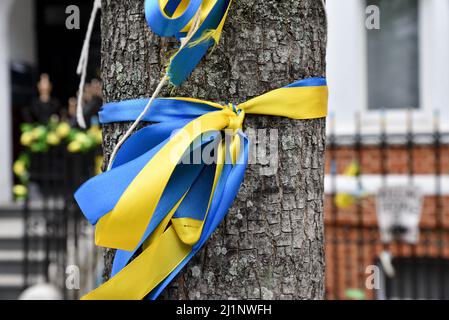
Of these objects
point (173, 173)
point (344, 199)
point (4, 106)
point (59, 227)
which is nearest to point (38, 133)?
point (59, 227)

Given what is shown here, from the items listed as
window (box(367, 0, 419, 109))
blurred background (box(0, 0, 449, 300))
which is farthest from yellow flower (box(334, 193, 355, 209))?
window (box(367, 0, 419, 109))

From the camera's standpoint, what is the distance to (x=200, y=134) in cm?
139

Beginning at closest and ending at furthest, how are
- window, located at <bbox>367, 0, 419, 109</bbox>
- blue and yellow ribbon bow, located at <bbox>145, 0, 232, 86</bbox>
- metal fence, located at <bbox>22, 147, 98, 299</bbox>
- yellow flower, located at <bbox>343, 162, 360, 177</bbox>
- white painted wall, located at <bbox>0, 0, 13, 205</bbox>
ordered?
blue and yellow ribbon bow, located at <bbox>145, 0, 232, 86</bbox> < metal fence, located at <bbox>22, 147, 98, 299</bbox> < yellow flower, located at <bbox>343, 162, 360, 177</bbox> < window, located at <bbox>367, 0, 419, 109</bbox> < white painted wall, located at <bbox>0, 0, 13, 205</bbox>

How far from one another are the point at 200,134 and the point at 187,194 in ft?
0.55

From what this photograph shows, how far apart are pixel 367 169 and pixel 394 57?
1.36 metres

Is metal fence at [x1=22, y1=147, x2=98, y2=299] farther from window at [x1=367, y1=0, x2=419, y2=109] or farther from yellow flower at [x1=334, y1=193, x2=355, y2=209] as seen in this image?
window at [x1=367, y1=0, x2=419, y2=109]

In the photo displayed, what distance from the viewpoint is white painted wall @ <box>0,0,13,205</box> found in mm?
7820

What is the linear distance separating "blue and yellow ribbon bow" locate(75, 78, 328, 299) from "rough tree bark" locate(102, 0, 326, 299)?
0.17 feet

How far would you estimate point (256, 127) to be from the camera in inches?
58.6

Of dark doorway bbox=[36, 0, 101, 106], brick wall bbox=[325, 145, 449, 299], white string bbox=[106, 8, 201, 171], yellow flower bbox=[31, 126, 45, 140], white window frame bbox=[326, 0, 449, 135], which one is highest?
dark doorway bbox=[36, 0, 101, 106]

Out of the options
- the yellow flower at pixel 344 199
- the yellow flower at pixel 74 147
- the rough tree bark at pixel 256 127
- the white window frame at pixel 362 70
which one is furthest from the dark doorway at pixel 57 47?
the rough tree bark at pixel 256 127

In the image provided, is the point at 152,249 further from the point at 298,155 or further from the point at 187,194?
the point at 298,155

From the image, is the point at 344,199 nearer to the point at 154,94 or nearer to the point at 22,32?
the point at 154,94
